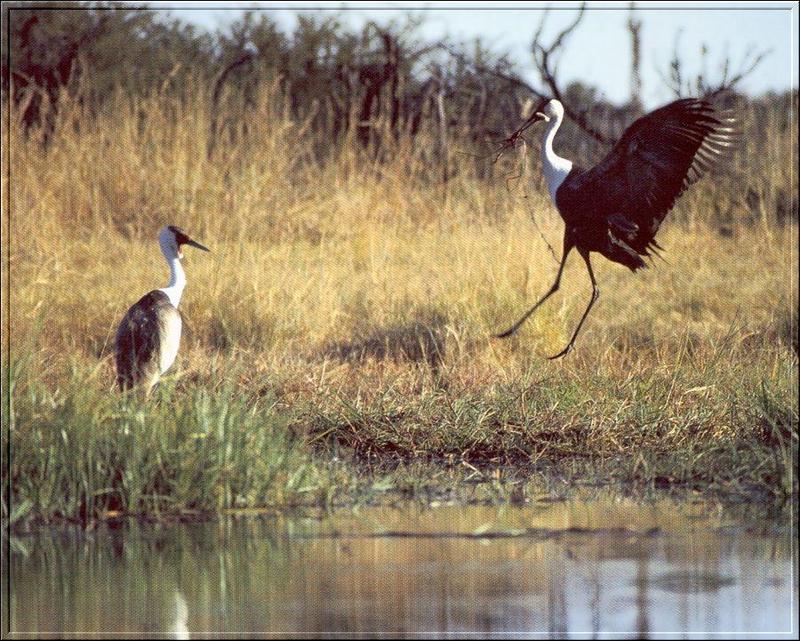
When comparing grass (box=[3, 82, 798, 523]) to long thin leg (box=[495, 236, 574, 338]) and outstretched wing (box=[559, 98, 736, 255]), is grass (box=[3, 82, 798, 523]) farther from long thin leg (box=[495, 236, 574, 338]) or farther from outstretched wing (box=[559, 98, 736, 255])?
outstretched wing (box=[559, 98, 736, 255])

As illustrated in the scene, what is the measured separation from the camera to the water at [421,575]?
394 centimetres

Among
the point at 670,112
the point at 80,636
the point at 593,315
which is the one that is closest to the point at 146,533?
the point at 80,636

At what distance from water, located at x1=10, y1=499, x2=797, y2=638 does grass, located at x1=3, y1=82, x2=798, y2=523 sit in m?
0.32

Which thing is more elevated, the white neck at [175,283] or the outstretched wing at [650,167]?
the outstretched wing at [650,167]

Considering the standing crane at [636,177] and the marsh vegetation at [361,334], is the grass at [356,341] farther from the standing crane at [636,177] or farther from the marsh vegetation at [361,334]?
the standing crane at [636,177]

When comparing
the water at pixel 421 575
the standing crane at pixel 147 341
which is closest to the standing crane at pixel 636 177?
the standing crane at pixel 147 341

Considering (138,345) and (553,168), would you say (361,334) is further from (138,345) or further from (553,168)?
(138,345)

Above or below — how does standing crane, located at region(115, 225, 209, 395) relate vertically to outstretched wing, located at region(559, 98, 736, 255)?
below

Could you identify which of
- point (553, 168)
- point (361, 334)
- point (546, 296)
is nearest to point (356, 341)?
point (361, 334)

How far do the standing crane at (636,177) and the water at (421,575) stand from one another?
8.00 ft

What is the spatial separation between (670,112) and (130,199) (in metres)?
5.99

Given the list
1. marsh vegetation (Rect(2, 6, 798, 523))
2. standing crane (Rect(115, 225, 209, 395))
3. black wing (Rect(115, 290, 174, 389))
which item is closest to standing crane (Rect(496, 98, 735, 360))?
marsh vegetation (Rect(2, 6, 798, 523))

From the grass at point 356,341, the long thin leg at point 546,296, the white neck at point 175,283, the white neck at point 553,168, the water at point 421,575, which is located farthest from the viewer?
the long thin leg at point 546,296

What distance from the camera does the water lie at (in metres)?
3.94
